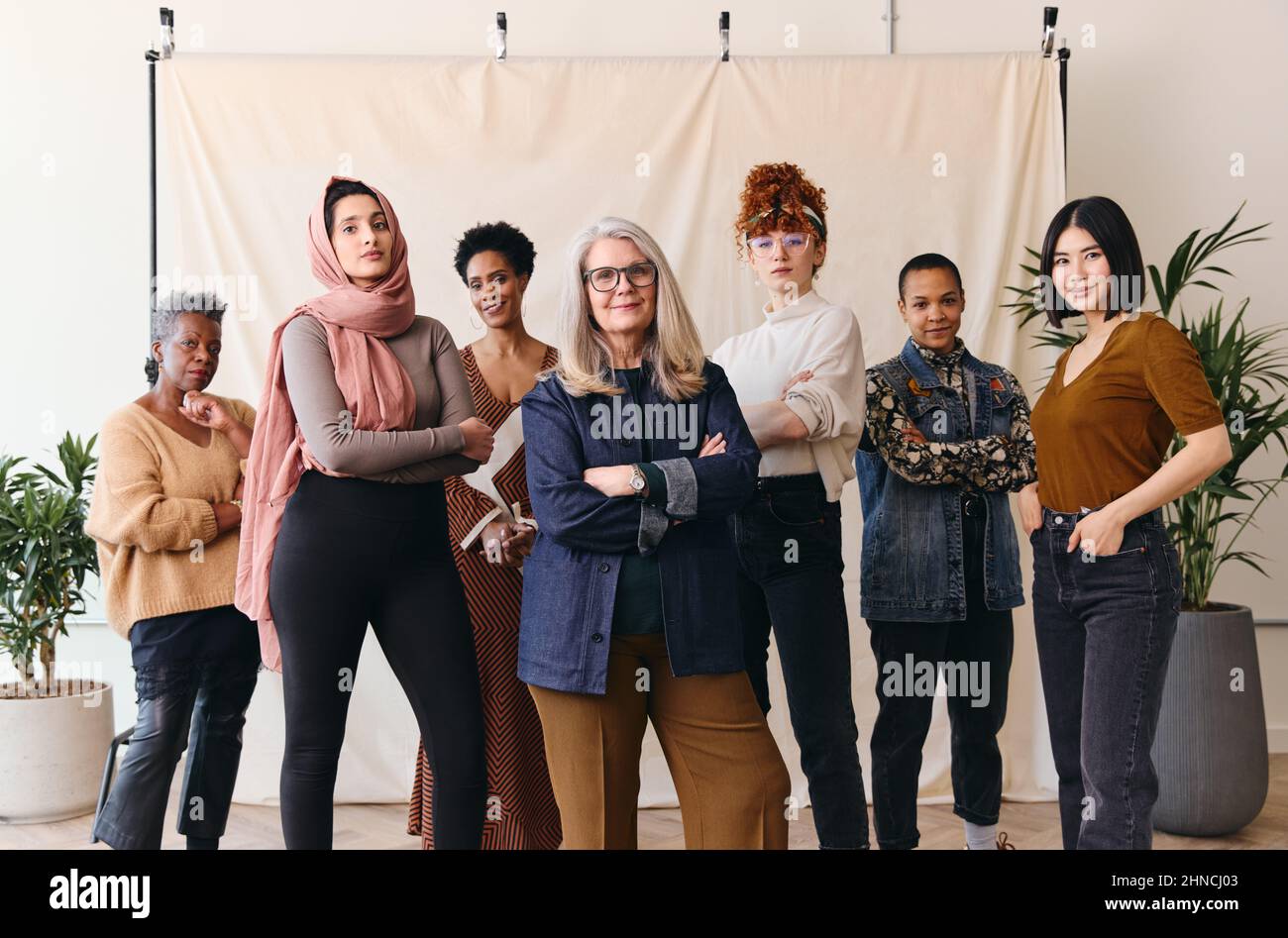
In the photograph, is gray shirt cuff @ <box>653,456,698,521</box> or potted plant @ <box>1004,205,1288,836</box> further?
potted plant @ <box>1004,205,1288,836</box>

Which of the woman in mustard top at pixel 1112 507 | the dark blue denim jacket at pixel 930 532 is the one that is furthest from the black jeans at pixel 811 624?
the woman in mustard top at pixel 1112 507

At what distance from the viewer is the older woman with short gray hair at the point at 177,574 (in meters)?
2.67

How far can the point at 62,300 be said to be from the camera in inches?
173

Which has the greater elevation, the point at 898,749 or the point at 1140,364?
the point at 1140,364

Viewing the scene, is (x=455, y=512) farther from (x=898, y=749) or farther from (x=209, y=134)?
(x=209, y=134)

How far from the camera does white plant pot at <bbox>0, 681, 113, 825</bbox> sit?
3566mm

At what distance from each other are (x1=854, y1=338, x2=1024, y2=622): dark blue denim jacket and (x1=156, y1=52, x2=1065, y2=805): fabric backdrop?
1.21 m

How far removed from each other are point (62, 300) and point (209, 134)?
1036 millimetres

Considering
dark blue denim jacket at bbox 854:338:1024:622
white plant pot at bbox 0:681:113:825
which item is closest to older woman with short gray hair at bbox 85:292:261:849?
white plant pot at bbox 0:681:113:825

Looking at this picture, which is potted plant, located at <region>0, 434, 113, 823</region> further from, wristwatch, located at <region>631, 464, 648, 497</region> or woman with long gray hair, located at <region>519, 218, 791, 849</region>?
wristwatch, located at <region>631, 464, 648, 497</region>

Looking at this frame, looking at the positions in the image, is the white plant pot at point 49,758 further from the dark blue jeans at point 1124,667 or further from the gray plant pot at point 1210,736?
the gray plant pot at point 1210,736

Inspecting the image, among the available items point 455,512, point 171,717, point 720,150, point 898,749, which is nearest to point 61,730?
point 171,717

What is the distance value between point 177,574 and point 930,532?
1.87 meters
